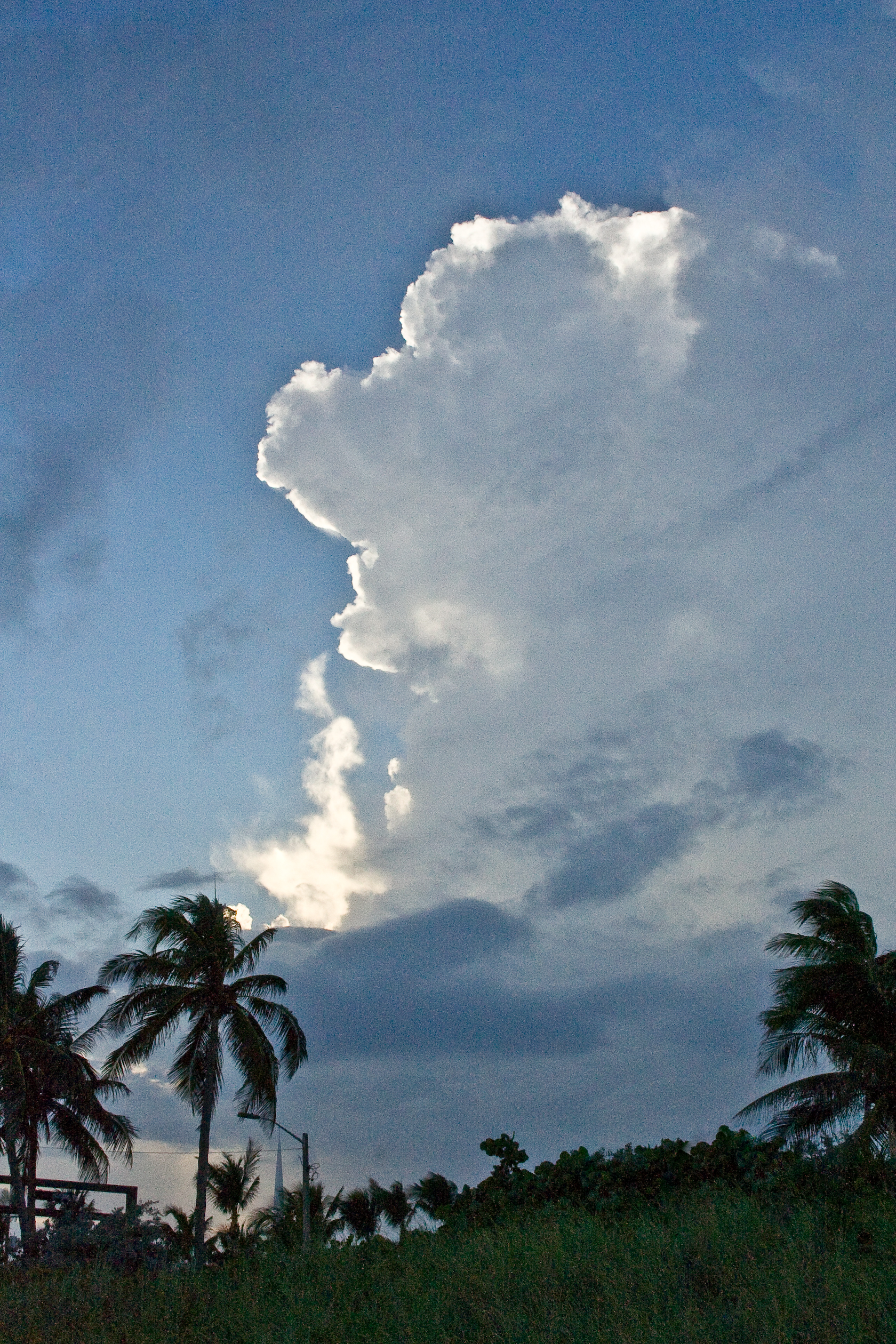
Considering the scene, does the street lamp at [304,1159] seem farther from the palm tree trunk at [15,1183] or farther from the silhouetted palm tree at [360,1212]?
the silhouetted palm tree at [360,1212]

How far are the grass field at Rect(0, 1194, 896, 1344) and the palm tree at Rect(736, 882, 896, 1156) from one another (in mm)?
8945

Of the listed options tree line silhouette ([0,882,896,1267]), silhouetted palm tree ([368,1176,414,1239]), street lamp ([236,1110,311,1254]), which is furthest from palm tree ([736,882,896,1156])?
silhouetted palm tree ([368,1176,414,1239])

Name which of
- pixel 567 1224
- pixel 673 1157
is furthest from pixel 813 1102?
pixel 567 1224

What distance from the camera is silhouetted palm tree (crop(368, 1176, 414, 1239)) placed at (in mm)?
50062

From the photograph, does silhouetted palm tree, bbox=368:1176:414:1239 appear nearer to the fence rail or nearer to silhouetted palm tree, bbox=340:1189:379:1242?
silhouetted palm tree, bbox=340:1189:379:1242

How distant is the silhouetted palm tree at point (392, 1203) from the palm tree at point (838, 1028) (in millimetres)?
29527

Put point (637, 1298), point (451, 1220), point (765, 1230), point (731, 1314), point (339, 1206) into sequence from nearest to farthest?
point (731, 1314), point (637, 1298), point (765, 1230), point (451, 1220), point (339, 1206)

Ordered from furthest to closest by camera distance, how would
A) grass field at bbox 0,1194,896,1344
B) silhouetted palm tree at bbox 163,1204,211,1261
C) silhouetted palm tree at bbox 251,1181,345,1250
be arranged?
silhouetted palm tree at bbox 251,1181,345,1250
silhouetted palm tree at bbox 163,1204,211,1261
grass field at bbox 0,1194,896,1344

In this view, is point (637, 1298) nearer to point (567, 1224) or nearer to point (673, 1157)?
point (567, 1224)

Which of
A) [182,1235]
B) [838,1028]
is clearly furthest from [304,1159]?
[838,1028]

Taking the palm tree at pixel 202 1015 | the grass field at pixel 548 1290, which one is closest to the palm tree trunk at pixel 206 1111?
the palm tree at pixel 202 1015

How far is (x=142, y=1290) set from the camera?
49.6 ft

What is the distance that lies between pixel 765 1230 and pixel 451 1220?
838 cm

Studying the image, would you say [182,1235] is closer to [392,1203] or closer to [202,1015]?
[202,1015]
